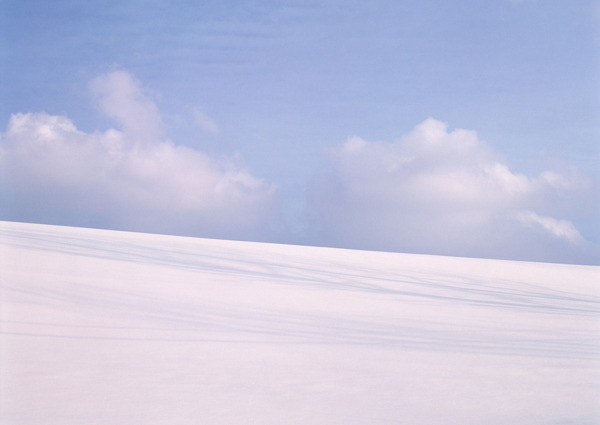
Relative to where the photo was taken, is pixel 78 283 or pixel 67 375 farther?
pixel 78 283

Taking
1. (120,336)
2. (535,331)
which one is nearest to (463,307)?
(535,331)

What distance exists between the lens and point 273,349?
70.4 inches

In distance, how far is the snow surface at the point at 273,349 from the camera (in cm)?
130

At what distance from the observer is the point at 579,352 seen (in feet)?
6.63

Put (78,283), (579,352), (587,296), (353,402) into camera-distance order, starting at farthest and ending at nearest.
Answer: (587,296), (78,283), (579,352), (353,402)

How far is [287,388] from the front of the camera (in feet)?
4.66

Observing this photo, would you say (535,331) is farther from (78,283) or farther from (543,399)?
(78,283)

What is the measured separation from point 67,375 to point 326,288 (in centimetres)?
201

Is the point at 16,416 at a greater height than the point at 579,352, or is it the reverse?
the point at 579,352

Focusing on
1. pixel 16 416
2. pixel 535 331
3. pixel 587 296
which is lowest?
pixel 16 416

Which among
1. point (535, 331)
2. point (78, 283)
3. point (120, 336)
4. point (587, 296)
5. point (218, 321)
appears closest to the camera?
point (120, 336)

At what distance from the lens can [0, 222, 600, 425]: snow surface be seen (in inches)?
51.3

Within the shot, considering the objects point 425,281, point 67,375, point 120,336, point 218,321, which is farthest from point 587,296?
point 67,375

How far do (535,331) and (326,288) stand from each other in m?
1.32
